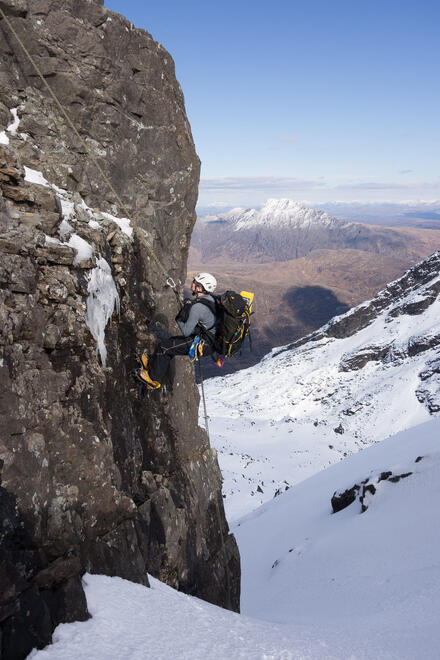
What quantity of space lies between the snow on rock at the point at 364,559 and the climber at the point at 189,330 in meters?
5.78

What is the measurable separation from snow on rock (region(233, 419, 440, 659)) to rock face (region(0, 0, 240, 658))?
3149 millimetres

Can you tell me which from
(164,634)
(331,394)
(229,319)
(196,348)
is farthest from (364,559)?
(331,394)

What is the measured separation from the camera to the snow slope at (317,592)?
227 inches

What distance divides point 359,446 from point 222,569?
59.7 m

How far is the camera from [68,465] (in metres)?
6.71

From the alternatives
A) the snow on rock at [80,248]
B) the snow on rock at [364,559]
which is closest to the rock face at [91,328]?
the snow on rock at [80,248]

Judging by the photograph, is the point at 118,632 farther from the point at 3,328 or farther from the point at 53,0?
the point at 53,0

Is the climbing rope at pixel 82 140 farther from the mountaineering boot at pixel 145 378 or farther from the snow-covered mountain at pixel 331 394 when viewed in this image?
the snow-covered mountain at pixel 331 394

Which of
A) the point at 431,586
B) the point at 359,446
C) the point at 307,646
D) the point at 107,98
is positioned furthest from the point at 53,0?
the point at 359,446

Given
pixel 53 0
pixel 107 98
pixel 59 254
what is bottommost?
pixel 59 254

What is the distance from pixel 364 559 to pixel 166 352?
410 inches

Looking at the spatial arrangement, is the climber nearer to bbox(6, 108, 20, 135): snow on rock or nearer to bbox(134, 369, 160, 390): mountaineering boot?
bbox(134, 369, 160, 390): mountaineering boot

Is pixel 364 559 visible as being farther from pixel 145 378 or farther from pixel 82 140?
pixel 82 140

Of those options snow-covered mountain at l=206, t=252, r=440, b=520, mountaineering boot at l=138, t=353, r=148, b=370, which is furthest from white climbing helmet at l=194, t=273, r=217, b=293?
snow-covered mountain at l=206, t=252, r=440, b=520
